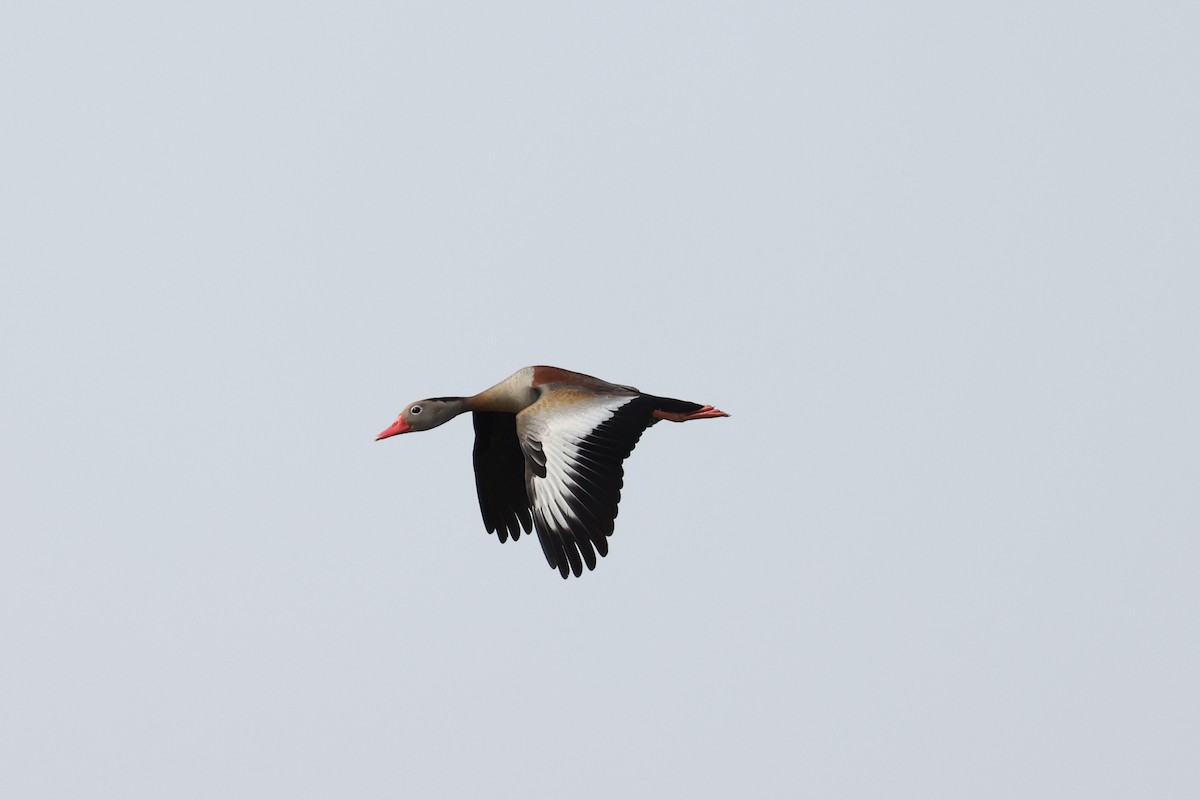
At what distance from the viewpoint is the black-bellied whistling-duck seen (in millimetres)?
12727

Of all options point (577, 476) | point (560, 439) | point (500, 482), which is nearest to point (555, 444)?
point (560, 439)

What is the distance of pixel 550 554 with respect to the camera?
41.9 feet

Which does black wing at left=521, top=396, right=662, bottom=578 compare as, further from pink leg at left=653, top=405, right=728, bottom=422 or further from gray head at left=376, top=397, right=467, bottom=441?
gray head at left=376, top=397, right=467, bottom=441

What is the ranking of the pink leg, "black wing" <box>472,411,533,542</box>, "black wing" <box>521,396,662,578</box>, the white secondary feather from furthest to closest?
"black wing" <box>472,411,533,542</box>, the pink leg, the white secondary feather, "black wing" <box>521,396,662,578</box>

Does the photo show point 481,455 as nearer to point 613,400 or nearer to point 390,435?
point 390,435

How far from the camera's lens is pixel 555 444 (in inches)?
513

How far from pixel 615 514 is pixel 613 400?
1251 mm

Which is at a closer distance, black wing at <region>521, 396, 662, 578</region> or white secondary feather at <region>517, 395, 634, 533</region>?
black wing at <region>521, 396, 662, 578</region>

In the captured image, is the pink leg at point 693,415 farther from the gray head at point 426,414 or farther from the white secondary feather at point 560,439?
the gray head at point 426,414

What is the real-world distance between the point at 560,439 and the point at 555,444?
0.19ft

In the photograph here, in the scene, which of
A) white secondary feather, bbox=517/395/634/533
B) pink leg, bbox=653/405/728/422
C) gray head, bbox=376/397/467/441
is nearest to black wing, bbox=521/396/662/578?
white secondary feather, bbox=517/395/634/533

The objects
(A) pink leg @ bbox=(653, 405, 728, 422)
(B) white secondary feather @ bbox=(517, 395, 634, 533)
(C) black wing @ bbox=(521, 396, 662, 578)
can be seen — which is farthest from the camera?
(A) pink leg @ bbox=(653, 405, 728, 422)

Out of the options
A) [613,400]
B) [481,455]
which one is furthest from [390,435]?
[613,400]

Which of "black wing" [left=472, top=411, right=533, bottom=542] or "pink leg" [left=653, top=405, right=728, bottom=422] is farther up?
"pink leg" [left=653, top=405, right=728, bottom=422]
